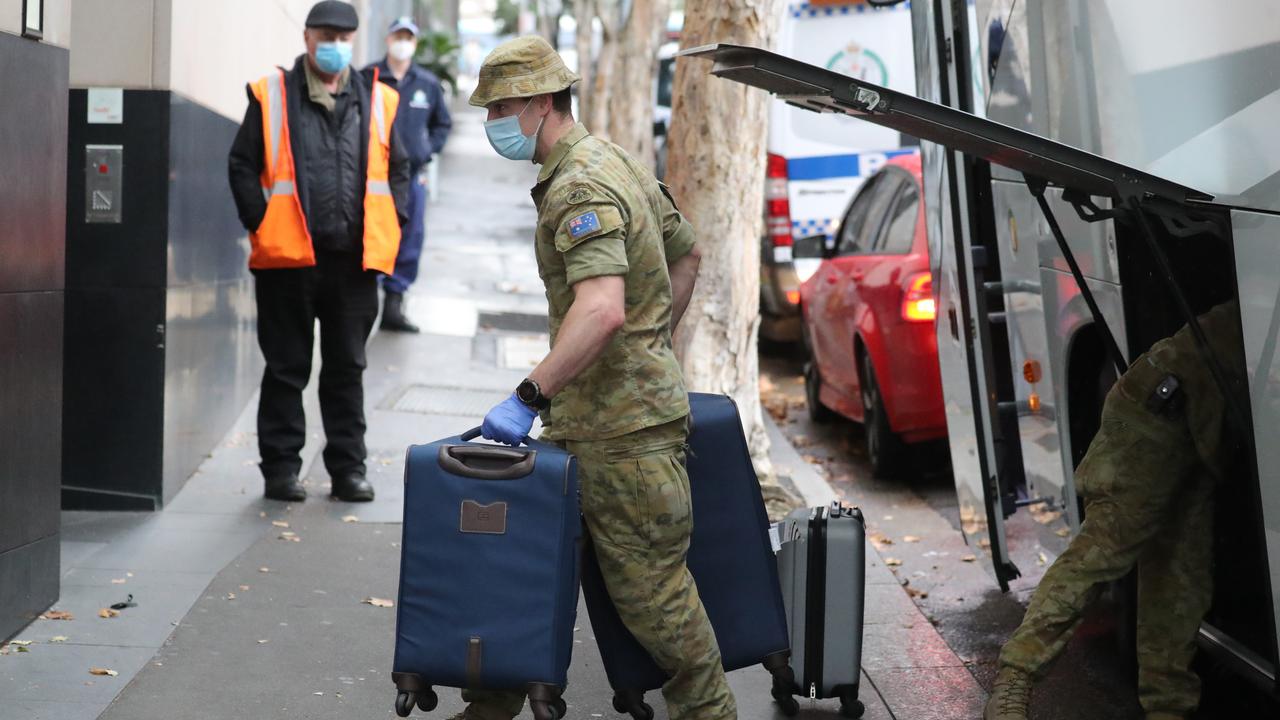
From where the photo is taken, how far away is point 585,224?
12.1 feet

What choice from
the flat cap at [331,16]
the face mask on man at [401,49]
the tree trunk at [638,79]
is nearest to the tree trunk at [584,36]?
the tree trunk at [638,79]

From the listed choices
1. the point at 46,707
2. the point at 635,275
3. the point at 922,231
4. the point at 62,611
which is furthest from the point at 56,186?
the point at 922,231

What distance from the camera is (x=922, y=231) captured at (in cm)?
807

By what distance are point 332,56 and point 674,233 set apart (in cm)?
319

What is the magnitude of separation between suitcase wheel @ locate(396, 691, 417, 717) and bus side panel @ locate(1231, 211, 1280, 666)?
207 cm

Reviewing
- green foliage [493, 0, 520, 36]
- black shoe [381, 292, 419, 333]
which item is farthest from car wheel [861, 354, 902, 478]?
green foliage [493, 0, 520, 36]

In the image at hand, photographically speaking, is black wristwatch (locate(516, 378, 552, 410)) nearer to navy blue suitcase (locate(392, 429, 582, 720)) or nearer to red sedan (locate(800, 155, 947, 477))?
navy blue suitcase (locate(392, 429, 582, 720))

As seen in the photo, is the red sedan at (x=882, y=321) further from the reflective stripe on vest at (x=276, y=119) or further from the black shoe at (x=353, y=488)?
the reflective stripe on vest at (x=276, y=119)

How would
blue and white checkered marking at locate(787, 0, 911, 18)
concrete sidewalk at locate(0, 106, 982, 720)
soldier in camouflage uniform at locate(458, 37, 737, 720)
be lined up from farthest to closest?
blue and white checkered marking at locate(787, 0, 911, 18) < concrete sidewalk at locate(0, 106, 982, 720) < soldier in camouflage uniform at locate(458, 37, 737, 720)

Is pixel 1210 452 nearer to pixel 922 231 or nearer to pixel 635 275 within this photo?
pixel 635 275

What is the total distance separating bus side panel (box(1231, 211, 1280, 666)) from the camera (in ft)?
11.9

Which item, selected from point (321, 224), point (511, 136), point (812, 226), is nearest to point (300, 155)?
point (321, 224)

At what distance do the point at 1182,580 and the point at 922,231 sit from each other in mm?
3878

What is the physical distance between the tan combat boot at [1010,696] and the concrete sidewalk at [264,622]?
37 centimetres
